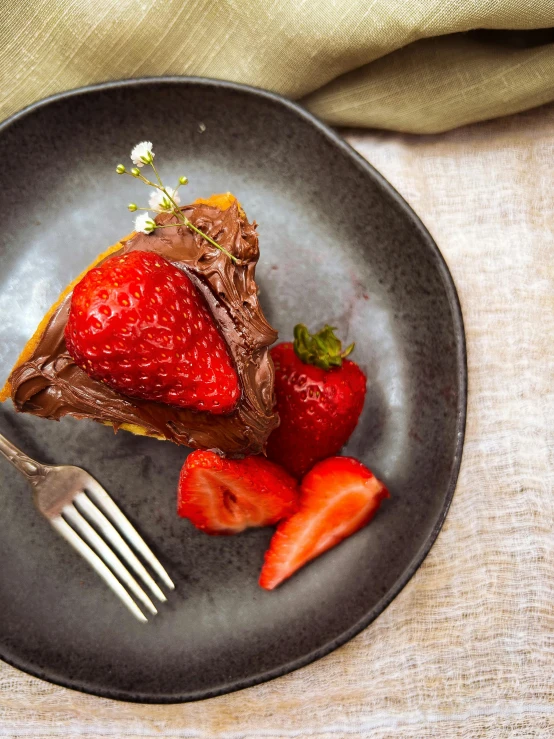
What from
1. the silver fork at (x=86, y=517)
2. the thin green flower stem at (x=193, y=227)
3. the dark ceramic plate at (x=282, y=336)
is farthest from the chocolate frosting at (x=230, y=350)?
the dark ceramic plate at (x=282, y=336)

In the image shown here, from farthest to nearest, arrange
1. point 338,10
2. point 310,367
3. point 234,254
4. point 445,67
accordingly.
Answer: point 445,67, point 338,10, point 310,367, point 234,254

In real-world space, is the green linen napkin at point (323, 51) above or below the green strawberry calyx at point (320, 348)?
above

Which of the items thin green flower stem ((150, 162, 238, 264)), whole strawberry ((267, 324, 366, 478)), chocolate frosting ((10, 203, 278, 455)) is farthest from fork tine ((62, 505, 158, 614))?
thin green flower stem ((150, 162, 238, 264))

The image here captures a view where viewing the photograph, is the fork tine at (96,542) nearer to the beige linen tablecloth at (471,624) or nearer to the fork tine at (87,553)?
the fork tine at (87,553)

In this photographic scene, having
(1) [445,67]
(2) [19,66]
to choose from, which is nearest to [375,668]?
(1) [445,67]

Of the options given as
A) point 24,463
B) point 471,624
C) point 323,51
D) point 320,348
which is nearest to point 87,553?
point 24,463

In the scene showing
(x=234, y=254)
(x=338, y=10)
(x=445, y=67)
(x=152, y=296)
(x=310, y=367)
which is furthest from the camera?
(x=445, y=67)

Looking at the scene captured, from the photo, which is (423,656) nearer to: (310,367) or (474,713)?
(474,713)
